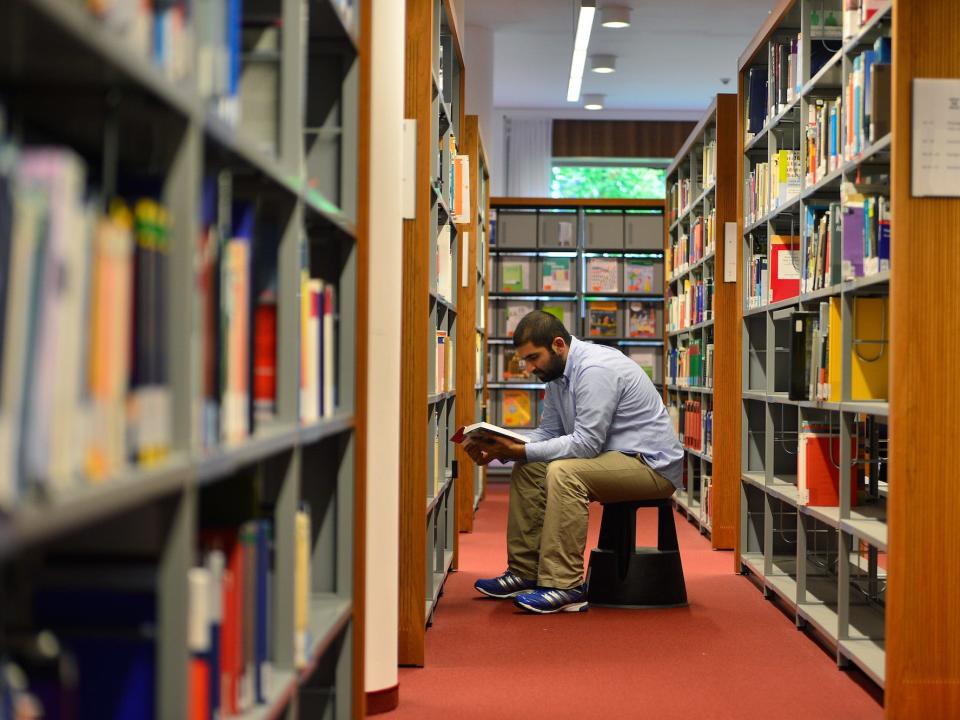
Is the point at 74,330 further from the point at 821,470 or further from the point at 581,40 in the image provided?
the point at 581,40

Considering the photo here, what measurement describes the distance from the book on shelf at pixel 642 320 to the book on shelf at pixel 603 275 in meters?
0.27

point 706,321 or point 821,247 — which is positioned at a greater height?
point 821,247

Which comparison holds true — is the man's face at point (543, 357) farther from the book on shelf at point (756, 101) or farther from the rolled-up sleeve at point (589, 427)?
the book on shelf at point (756, 101)

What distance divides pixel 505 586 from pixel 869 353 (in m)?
1.90

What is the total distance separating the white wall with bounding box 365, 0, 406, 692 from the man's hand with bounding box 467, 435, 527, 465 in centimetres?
156

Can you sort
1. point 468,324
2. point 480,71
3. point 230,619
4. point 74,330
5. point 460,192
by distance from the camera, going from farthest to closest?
point 480,71 → point 468,324 → point 460,192 → point 230,619 → point 74,330

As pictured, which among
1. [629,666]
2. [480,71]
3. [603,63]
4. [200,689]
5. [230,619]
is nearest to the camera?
[200,689]

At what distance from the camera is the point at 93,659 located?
115 centimetres

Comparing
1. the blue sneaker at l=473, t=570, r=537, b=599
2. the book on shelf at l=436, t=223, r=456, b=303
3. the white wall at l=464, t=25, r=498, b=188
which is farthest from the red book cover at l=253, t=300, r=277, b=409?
the white wall at l=464, t=25, r=498, b=188

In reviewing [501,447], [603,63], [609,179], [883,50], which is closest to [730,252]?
[501,447]

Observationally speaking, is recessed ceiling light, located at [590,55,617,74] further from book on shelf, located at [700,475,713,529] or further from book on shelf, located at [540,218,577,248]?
book on shelf, located at [700,475,713,529]

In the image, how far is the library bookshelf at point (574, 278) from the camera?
32.1ft

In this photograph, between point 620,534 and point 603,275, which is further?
point 603,275

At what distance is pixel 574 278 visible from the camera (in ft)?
32.4
